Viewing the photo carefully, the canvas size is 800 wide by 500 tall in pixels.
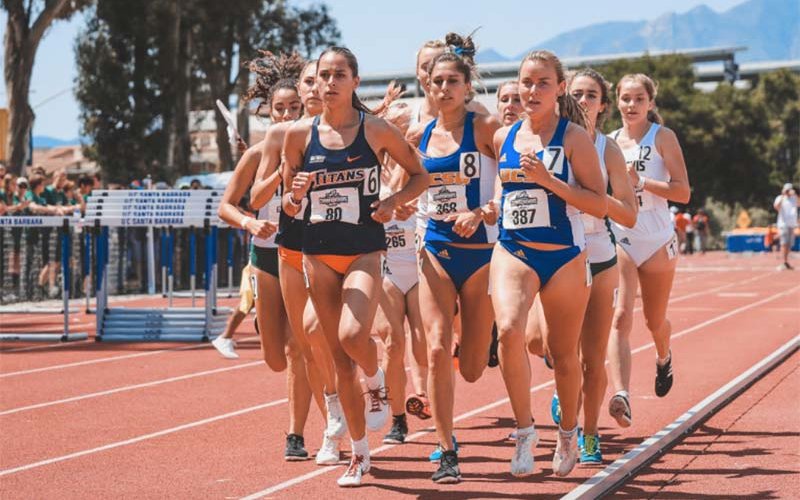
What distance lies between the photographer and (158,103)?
4016 centimetres

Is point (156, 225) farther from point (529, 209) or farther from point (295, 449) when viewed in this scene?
point (529, 209)

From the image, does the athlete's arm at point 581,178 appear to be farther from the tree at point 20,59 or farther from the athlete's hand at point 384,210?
the tree at point 20,59

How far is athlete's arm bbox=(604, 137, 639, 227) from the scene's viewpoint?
757cm

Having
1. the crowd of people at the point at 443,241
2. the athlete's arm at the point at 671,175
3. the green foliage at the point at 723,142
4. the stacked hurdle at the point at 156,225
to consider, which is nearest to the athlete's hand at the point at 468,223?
the crowd of people at the point at 443,241

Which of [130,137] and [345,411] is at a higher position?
[130,137]

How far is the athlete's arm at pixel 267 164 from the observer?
772 centimetres

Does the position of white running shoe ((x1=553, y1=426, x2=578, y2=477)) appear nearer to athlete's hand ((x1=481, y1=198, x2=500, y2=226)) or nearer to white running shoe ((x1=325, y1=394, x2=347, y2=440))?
athlete's hand ((x1=481, y1=198, x2=500, y2=226))

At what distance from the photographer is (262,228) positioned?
24.6 ft

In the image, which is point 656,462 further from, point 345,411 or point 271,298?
point 271,298

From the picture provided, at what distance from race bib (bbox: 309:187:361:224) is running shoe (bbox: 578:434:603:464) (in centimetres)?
194

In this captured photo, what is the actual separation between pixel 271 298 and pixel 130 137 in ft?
111

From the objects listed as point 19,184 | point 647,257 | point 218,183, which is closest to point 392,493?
point 647,257

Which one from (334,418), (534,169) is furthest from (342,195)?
(334,418)

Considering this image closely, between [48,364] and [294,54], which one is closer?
[294,54]
